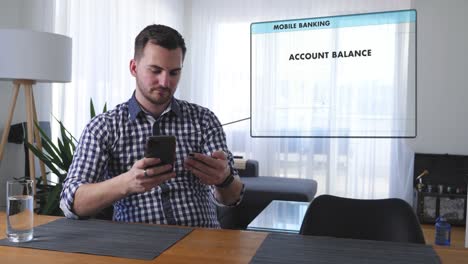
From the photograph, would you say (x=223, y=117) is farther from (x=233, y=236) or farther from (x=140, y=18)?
(x=233, y=236)

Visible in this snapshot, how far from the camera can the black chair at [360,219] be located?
4.38ft

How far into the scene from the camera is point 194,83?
16.7 ft

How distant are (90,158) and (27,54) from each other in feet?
3.08

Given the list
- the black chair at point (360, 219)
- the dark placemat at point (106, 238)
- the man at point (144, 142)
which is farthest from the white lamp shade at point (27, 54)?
the black chair at point (360, 219)

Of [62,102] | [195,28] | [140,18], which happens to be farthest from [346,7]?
[62,102]

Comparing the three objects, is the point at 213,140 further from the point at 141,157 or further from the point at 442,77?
the point at 442,77

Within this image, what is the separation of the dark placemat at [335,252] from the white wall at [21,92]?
2054 mm

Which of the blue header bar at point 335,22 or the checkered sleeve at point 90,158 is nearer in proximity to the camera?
the checkered sleeve at point 90,158

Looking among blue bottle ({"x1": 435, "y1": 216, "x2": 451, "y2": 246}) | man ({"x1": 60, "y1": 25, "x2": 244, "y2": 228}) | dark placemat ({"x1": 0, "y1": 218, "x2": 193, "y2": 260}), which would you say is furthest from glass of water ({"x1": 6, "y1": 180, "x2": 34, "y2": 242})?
blue bottle ({"x1": 435, "y1": 216, "x2": 451, "y2": 246})

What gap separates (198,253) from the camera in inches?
37.0

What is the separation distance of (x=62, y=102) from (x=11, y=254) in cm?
222

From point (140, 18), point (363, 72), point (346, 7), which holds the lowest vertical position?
point (363, 72)

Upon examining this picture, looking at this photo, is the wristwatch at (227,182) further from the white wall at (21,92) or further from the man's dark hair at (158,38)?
the white wall at (21,92)

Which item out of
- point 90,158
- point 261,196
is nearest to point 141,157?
point 90,158
